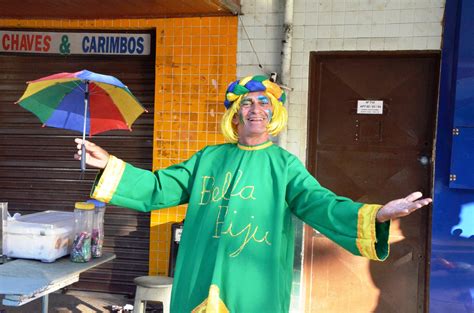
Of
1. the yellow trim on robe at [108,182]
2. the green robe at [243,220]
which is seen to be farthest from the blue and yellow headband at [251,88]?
the yellow trim on robe at [108,182]

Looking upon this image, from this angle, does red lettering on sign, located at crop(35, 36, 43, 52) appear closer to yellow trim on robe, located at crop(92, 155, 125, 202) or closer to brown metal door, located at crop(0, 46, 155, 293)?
brown metal door, located at crop(0, 46, 155, 293)

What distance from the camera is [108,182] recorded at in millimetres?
2975

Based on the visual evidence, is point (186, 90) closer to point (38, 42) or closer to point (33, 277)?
point (38, 42)

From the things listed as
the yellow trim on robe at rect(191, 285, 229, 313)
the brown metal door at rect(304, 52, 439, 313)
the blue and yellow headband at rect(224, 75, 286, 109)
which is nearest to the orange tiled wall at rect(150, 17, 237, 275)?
the brown metal door at rect(304, 52, 439, 313)

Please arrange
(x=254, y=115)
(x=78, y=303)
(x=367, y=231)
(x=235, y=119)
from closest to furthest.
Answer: (x=367, y=231) < (x=254, y=115) < (x=235, y=119) < (x=78, y=303)

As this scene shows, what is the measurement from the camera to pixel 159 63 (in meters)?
5.58

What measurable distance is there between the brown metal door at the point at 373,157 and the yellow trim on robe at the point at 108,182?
8.81 ft

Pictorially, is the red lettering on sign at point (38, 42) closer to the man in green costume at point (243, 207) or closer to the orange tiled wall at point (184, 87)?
the orange tiled wall at point (184, 87)

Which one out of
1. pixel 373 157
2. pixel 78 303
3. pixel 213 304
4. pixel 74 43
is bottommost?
pixel 78 303

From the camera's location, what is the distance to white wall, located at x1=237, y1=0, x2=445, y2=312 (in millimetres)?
4961

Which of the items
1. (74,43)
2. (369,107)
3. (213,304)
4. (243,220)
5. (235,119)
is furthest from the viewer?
(74,43)

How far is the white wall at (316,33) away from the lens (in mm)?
4961

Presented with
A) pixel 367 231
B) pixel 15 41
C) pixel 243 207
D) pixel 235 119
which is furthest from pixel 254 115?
pixel 15 41

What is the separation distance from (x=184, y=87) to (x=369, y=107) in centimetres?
185
